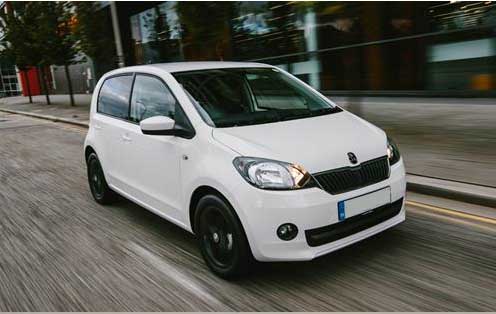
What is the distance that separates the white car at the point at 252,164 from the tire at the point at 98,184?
0.91m

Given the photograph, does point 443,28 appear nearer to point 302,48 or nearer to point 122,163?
point 302,48

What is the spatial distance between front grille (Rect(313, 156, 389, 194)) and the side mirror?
1.27 meters

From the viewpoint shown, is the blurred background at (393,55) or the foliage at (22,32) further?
the foliage at (22,32)

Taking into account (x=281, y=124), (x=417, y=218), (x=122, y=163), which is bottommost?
(x=417, y=218)

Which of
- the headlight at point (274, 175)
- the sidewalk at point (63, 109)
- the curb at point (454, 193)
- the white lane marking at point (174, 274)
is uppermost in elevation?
the headlight at point (274, 175)

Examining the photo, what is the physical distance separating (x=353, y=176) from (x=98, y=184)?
358 centimetres

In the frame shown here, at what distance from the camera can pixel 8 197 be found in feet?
22.3

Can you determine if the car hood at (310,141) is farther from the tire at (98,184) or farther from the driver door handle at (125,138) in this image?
the tire at (98,184)

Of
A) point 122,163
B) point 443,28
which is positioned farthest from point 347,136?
point 443,28

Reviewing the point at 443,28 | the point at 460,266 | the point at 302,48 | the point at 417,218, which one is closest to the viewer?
the point at 460,266

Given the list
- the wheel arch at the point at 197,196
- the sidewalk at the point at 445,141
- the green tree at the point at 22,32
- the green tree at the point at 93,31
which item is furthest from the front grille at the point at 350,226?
the green tree at the point at 22,32

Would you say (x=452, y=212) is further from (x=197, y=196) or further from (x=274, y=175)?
(x=197, y=196)

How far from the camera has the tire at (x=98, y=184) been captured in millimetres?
5844

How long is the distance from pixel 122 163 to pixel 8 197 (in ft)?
8.81
